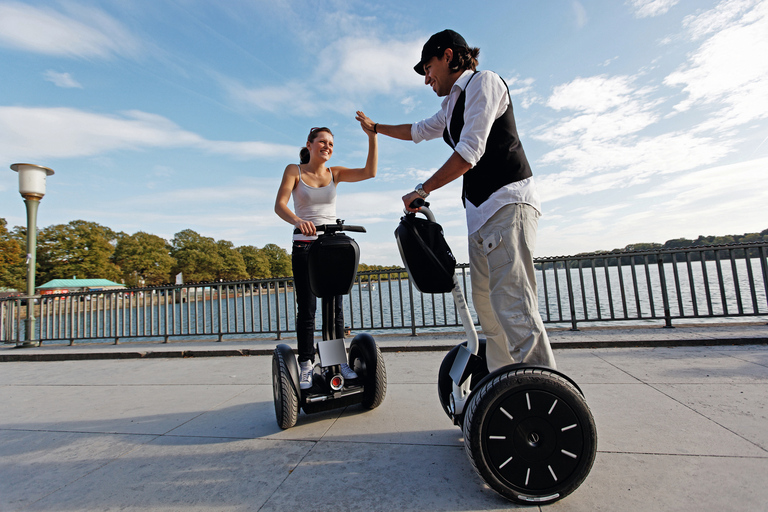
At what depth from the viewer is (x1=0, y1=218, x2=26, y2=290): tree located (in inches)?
1063

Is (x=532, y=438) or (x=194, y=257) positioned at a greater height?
(x=194, y=257)

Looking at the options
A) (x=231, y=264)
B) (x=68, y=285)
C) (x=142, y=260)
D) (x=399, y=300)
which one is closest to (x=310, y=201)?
(x=399, y=300)

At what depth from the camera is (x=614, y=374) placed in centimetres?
345

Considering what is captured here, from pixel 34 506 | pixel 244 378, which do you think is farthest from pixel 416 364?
pixel 34 506

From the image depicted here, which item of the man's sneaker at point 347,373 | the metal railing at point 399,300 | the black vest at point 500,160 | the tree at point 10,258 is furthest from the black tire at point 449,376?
the tree at point 10,258

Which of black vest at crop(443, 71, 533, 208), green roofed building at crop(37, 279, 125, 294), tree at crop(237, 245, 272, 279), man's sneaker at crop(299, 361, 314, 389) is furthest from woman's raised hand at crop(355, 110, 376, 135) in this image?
tree at crop(237, 245, 272, 279)

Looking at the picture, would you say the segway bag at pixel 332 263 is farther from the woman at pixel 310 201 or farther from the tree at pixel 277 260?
the tree at pixel 277 260

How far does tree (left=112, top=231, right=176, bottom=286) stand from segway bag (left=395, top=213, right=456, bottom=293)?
215 feet

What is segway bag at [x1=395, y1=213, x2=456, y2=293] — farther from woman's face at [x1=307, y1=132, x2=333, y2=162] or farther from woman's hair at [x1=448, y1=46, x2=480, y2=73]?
woman's face at [x1=307, y1=132, x2=333, y2=162]

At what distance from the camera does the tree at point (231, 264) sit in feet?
229

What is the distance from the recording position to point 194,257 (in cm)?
6619

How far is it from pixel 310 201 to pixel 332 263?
777 mm

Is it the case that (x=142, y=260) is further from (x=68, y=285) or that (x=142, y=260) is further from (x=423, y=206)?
(x=423, y=206)

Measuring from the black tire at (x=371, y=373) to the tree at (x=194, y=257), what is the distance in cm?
6919
